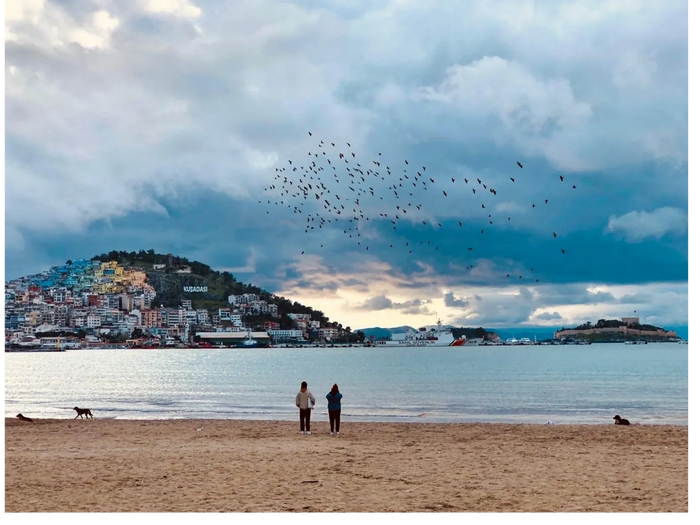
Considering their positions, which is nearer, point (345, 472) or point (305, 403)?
point (345, 472)

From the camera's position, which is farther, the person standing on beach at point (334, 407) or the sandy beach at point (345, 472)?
the person standing on beach at point (334, 407)

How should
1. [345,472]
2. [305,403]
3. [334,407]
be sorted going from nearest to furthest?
[345,472] → [305,403] → [334,407]

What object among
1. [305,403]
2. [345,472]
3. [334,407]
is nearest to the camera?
[345,472]

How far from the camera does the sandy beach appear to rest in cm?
994

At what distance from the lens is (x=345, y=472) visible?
1315 centimetres

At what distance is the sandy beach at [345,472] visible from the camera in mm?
9938

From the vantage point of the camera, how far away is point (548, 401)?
42.2m

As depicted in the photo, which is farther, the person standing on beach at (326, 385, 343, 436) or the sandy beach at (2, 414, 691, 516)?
the person standing on beach at (326, 385, 343, 436)

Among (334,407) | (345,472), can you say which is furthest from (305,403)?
(345,472)

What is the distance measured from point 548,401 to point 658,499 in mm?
33024

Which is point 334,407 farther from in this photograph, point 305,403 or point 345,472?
point 345,472

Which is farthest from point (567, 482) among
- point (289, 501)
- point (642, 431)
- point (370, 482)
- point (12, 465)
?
point (642, 431)

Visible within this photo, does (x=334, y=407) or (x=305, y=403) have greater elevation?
(x=305, y=403)
